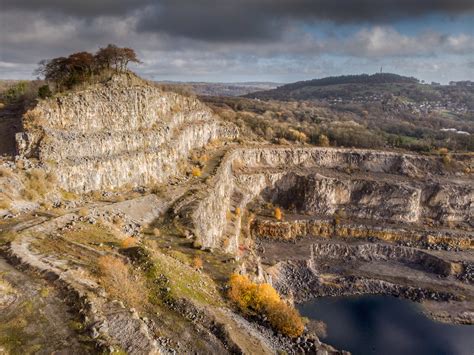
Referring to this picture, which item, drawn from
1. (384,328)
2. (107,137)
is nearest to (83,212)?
(107,137)

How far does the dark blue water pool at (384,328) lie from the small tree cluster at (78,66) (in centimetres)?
4276

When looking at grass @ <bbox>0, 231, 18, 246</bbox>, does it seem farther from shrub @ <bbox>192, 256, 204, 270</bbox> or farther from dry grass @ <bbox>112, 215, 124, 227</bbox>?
shrub @ <bbox>192, 256, 204, 270</bbox>

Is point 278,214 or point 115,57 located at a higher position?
point 115,57

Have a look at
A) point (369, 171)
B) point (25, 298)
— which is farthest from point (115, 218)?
point (369, 171)

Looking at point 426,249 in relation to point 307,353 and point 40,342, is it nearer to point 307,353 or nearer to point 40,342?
point 307,353

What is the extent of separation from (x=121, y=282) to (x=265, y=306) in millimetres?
9889

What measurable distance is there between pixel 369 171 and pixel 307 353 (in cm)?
6268

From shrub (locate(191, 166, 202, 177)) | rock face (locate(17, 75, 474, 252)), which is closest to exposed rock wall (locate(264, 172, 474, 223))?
rock face (locate(17, 75, 474, 252))

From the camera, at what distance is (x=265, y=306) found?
25.4 meters

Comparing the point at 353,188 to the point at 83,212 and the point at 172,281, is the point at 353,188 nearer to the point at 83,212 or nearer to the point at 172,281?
the point at 83,212

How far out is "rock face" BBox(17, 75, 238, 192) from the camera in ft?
124

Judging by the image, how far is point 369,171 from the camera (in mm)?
79250

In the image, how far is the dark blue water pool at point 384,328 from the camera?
45.0 metres

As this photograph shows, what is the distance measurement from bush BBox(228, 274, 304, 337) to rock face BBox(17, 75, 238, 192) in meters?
21.5
